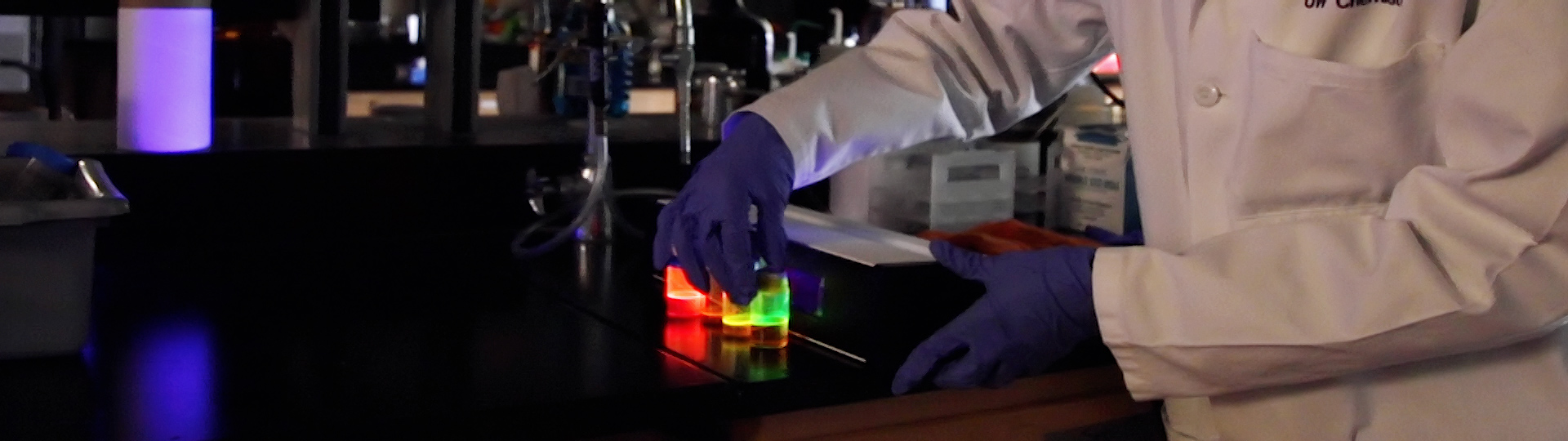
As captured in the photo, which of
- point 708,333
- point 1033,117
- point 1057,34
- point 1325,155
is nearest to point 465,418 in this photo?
point 708,333

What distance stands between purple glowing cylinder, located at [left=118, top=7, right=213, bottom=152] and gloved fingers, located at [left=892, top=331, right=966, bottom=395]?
85 centimetres

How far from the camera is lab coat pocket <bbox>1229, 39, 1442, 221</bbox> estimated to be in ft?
3.25

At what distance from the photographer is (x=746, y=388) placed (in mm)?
1019

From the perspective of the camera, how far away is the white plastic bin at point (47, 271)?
3.21 ft

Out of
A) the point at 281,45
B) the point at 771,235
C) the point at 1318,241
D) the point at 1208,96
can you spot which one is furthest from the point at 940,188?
the point at 281,45

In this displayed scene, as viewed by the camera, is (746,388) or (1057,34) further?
(1057,34)

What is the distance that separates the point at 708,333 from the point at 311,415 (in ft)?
1.24

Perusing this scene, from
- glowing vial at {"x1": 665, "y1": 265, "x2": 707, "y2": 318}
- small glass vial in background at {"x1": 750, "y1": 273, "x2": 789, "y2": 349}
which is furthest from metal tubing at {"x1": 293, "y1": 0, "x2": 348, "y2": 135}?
small glass vial in background at {"x1": 750, "y1": 273, "x2": 789, "y2": 349}

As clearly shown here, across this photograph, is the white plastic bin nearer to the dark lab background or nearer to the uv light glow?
the uv light glow

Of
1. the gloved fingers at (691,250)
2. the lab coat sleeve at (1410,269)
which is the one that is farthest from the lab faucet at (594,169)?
the lab coat sleeve at (1410,269)

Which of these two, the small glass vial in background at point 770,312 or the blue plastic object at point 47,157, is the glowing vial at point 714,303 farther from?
the blue plastic object at point 47,157

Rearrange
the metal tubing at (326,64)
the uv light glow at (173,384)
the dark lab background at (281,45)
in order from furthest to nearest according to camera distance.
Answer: the dark lab background at (281,45) < the metal tubing at (326,64) < the uv light glow at (173,384)

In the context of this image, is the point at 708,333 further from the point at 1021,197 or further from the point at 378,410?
the point at 1021,197

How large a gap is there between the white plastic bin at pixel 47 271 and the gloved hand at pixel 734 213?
0.43m
